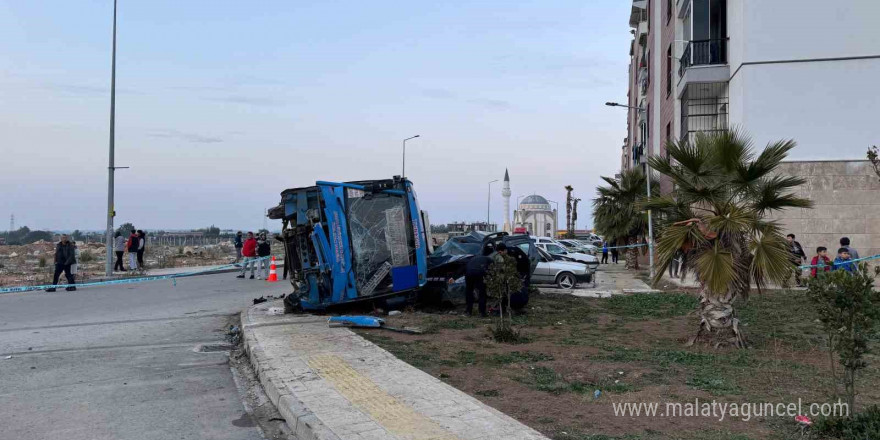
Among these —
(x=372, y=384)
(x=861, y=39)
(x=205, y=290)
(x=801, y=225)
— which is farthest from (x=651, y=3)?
(x=372, y=384)

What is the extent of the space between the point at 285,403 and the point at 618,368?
3.88 m

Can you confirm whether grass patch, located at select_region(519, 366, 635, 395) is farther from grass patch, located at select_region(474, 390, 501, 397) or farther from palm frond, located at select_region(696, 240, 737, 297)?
palm frond, located at select_region(696, 240, 737, 297)

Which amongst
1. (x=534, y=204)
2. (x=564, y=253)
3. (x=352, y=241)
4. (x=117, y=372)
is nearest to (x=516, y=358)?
(x=352, y=241)

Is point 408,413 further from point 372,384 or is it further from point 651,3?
point 651,3

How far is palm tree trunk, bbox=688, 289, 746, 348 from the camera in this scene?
31.3 feet

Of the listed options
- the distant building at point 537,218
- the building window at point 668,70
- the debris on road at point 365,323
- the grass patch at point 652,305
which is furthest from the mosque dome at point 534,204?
the debris on road at point 365,323

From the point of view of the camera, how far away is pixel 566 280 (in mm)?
21625

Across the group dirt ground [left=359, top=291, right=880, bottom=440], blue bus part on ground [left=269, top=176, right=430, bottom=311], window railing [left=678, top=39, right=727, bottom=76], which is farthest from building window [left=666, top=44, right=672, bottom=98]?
blue bus part on ground [left=269, top=176, right=430, bottom=311]

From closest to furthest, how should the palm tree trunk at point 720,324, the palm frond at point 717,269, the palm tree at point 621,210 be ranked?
the palm frond at point 717,269, the palm tree trunk at point 720,324, the palm tree at point 621,210

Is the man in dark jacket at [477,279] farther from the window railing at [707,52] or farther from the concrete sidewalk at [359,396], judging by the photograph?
the window railing at [707,52]

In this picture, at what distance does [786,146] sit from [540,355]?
15.6 feet

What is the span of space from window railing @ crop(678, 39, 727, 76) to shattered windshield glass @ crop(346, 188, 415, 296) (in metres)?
13.4

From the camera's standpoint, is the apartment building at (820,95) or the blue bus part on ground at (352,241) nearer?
the blue bus part on ground at (352,241)

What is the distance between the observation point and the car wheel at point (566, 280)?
21.5 meters
